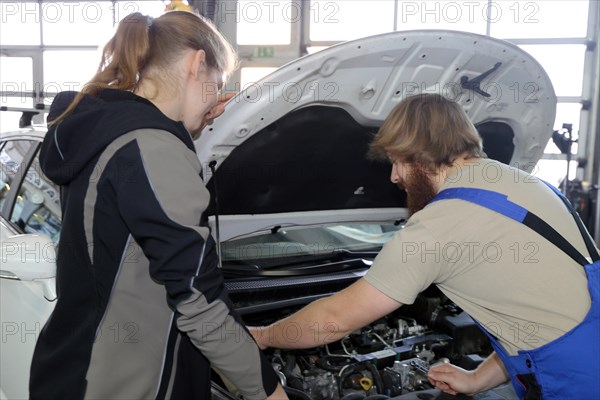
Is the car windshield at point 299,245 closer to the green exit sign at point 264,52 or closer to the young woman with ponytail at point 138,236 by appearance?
the young woman with ponytail at point 138,236

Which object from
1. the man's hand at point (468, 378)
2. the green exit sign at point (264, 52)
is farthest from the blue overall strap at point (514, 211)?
the green exit sign at point (264, 52)

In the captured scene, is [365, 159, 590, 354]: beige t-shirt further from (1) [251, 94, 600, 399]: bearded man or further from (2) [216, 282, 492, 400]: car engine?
(2) [216, 282, 492, 400]: car engine

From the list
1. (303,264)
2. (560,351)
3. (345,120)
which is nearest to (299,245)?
(303,264)

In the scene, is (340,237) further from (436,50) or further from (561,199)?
(561,199)

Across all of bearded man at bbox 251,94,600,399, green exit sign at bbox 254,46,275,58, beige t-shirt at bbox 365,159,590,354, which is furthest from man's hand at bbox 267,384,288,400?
green exit sign at bbox 254,46,275,58

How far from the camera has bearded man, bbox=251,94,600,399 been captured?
4.89 ft

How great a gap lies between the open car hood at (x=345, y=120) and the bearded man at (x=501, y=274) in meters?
0.55

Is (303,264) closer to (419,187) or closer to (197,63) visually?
(419,187)

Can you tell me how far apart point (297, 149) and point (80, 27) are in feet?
23.6

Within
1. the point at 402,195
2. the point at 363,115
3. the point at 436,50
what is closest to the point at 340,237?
the point at 402,195

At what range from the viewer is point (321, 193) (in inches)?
107

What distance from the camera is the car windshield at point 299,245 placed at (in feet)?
8.87

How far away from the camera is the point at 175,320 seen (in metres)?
1.33

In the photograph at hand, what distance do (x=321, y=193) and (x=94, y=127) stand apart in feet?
5.21
